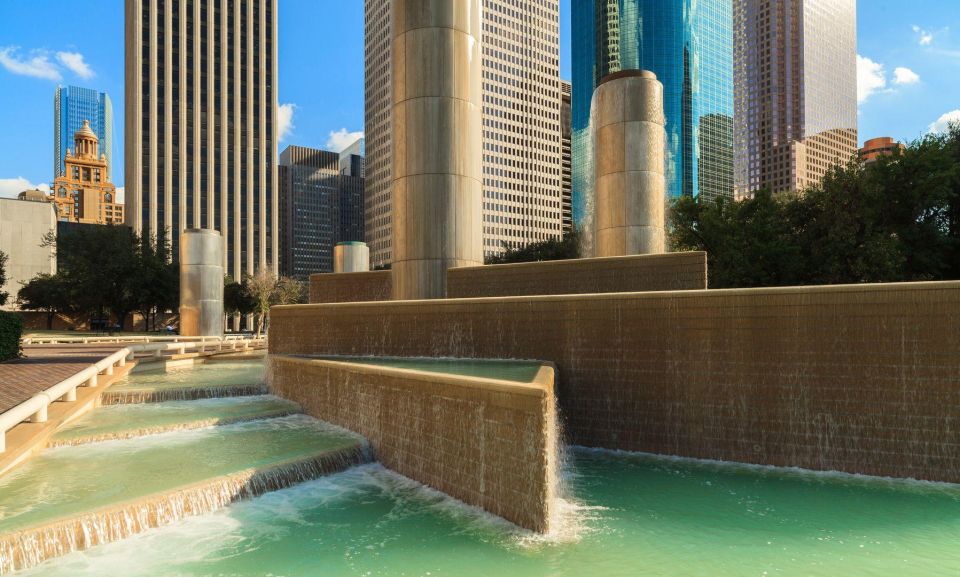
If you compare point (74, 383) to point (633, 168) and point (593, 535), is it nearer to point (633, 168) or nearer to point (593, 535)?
point (593, 535)

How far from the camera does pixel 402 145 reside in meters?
16.0

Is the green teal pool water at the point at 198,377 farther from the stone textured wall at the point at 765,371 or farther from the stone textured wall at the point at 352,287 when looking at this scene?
the stone textured wall at the point at 765,371

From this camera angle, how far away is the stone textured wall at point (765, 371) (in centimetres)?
819

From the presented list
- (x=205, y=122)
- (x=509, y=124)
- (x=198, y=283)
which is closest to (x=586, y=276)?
(x=198, y=283)

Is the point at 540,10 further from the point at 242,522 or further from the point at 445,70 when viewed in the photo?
the point at 242,522

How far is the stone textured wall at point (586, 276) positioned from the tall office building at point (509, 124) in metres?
108

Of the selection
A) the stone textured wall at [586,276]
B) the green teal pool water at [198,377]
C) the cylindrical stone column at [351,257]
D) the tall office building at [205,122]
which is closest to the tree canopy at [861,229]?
the stone textured wall at [586,276]

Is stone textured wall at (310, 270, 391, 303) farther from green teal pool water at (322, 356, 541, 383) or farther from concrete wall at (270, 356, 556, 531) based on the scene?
concrete wall at (270, 356, 556, 531)

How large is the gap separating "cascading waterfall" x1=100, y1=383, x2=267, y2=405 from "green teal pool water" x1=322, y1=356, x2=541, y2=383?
321cm

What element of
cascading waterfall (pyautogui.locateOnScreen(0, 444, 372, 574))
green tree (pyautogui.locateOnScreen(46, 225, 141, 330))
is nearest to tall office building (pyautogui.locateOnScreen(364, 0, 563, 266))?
green tree (pyautogui.locateOnScreen(46, 225, 141, 330))

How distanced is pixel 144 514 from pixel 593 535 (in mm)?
4744

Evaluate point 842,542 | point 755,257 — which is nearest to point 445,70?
point 842,542

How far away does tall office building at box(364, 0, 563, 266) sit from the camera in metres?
126

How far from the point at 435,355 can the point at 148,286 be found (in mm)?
35521
